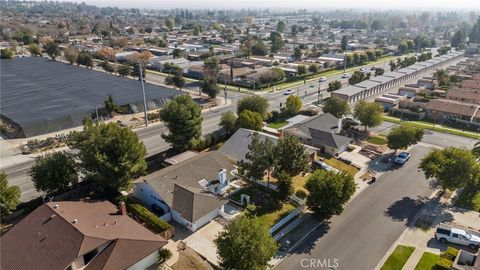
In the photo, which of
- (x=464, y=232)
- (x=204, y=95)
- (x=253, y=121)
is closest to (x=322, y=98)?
(x=204, y=95)

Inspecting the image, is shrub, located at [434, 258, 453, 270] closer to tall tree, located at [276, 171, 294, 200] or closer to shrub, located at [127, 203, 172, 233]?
tall tree, located at [276, 171, 294, 200]

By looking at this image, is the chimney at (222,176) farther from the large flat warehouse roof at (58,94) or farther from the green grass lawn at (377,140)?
the large flat warehouse roof at (58,94)

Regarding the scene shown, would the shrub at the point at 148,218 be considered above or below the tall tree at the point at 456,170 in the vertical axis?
below

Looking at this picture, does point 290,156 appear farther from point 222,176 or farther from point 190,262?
point 190,262

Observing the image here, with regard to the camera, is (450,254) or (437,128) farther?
(437,128)

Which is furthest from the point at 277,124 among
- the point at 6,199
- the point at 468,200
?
the point at 6,199

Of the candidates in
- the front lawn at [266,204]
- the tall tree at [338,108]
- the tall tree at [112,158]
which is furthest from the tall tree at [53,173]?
the tall tree at [338,108]
